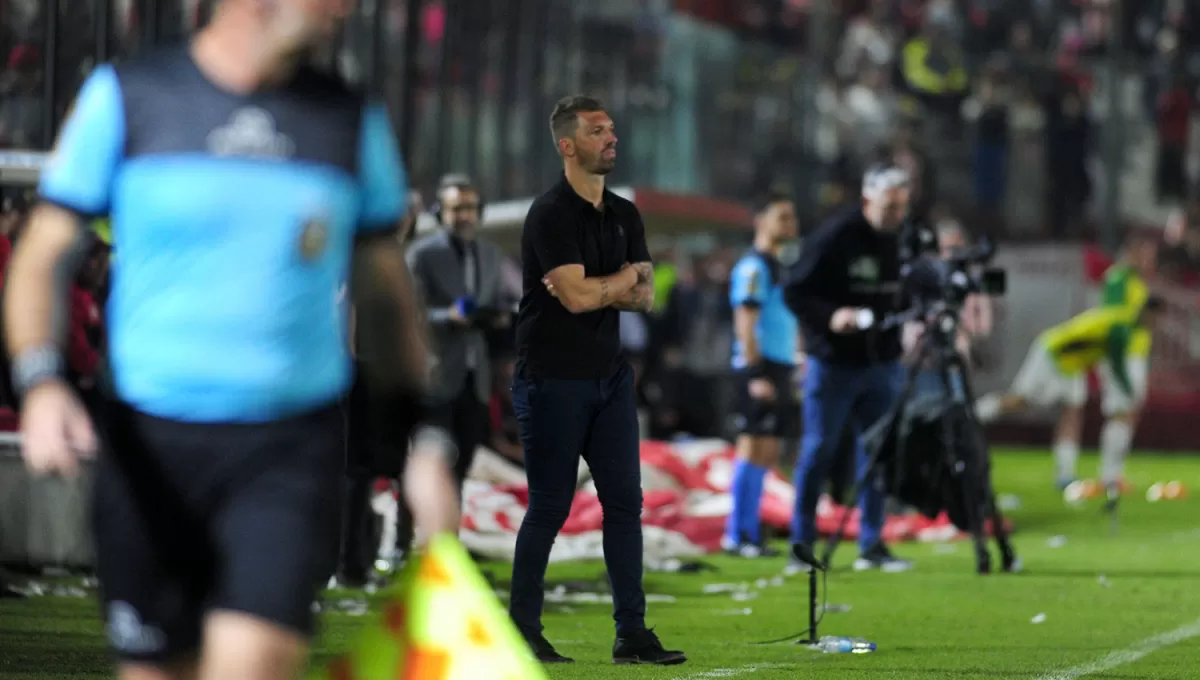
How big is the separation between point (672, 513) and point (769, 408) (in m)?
1.08

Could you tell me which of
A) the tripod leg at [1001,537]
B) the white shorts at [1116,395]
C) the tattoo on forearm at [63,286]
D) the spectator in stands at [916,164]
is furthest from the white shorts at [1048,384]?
the tattoo on forearm at [63,286]

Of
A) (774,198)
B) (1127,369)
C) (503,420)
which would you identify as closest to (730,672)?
(774,198)

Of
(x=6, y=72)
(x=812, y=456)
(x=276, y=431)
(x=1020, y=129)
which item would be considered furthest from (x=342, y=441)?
(x=1020, y=129)

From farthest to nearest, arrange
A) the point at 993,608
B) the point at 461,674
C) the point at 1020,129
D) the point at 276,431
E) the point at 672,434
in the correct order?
the point at 1020,129 → the point at 672,434 → the point at 993,608 → the point at 276,431 → the point at 461,674

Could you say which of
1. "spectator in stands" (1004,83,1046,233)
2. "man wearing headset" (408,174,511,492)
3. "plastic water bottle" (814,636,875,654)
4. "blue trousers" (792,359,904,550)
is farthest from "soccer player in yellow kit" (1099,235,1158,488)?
"plastic water bottle" (814,636,875,654)

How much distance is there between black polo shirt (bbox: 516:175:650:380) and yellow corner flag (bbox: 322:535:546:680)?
437cm

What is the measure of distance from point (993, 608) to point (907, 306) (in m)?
2.19

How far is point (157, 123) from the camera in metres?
4.05

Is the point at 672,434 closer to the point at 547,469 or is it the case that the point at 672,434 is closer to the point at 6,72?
the point at 6,72

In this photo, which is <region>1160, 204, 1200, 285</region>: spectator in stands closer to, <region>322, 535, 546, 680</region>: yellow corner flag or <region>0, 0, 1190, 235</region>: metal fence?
<region>0, 0, 1190, 235</region>: metal fence

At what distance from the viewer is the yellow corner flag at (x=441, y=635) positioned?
3.77 m

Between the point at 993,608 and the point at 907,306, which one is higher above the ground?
the point at 907,306

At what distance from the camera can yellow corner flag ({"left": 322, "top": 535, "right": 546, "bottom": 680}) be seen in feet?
12.4

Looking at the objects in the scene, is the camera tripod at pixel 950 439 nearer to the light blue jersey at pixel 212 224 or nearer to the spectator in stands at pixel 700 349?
the light blue jersey at pixel 212 224
